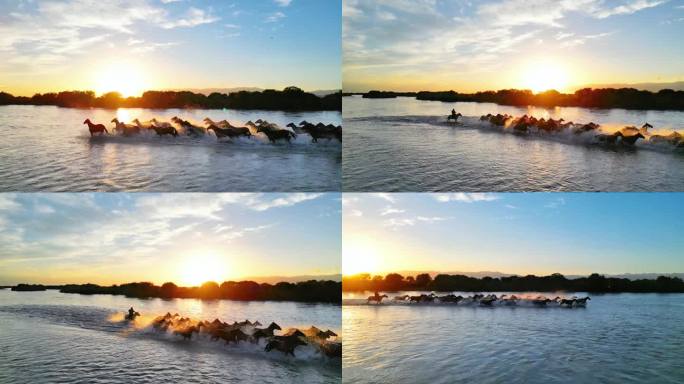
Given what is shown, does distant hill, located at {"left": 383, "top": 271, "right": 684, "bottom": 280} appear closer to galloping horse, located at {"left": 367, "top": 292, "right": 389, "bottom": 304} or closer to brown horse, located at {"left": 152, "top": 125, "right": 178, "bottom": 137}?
galloping horse, located at {"left": 367, "top": 292, "right": 389, "bottom": 304}

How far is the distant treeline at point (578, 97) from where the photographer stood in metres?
4.04

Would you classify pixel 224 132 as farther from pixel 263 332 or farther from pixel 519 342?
pixel 519 342

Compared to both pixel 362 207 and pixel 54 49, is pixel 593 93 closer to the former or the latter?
pixel 362 207

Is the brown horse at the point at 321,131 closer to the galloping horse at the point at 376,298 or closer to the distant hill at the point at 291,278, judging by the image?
the distant hill at the point at 291,278

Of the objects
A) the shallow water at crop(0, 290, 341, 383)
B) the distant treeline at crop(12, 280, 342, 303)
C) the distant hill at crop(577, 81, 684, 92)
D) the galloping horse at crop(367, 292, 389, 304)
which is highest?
the distant hill at crop(577, 81, 684, 92)

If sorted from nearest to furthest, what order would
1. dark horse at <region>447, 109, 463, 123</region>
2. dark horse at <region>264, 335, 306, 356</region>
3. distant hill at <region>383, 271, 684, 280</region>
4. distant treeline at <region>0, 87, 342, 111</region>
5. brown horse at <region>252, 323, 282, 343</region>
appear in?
dark horse at <region>264, 335, 306, 356</region> < brown horse at <region>252, 323, 282, 343</region> < distant treeline at <region>0, 87, 342, 111</region> < distant hill at <region>383, 271, 684, 280</region> < dark horse at <region>447, 109, 463, 123</region>

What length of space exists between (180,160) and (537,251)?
296 cm

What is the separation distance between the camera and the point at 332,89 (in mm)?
3949

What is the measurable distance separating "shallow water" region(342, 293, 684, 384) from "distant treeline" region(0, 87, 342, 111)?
1571 millimetres

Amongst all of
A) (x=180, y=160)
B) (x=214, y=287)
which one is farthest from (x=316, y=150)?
(x=214, y=287)

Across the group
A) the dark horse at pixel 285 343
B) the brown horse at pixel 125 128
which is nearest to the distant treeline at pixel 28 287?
the brown horse at pixel 125 128

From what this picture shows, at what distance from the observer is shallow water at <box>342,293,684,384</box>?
11.3ft

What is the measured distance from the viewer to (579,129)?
4.20 m

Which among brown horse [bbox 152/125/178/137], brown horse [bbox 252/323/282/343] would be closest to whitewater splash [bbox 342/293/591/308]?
brown horse [bbox 252/323/282/343]
